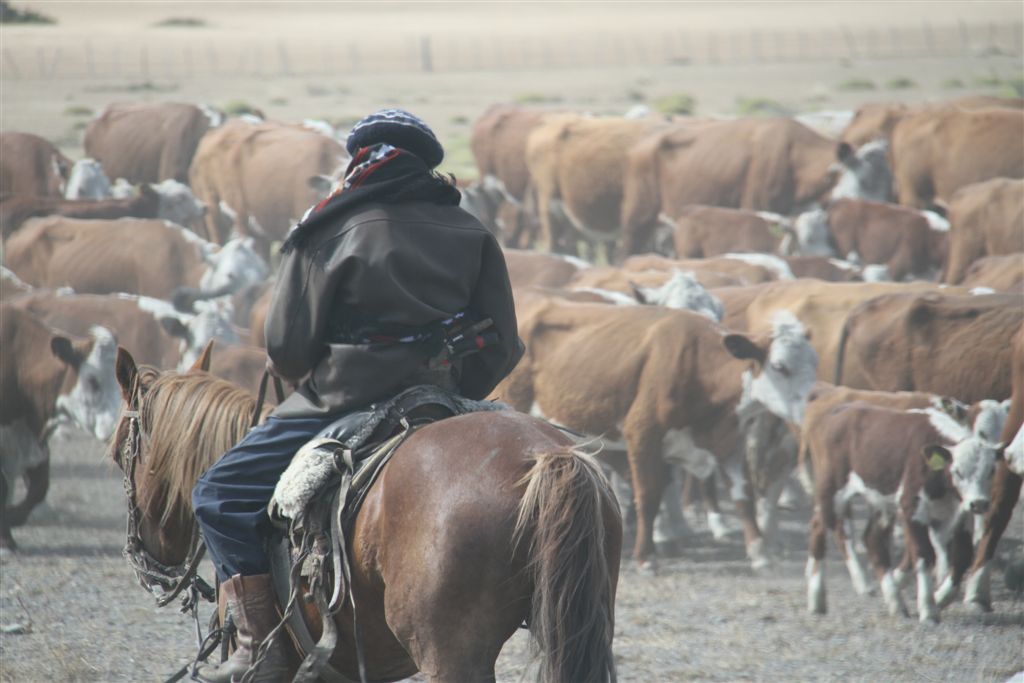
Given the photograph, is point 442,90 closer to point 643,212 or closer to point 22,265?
point 643,212

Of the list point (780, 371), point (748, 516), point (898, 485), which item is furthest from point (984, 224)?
point (898, 485)

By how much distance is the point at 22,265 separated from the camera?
14156mm

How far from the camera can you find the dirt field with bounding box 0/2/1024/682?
7215 mm

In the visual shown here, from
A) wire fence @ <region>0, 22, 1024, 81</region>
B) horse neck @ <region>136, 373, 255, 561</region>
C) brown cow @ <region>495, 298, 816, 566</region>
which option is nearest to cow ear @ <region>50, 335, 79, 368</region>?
brown cow @ <region>495, 298, 816, 566</region>

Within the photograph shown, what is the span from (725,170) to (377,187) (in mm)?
15360

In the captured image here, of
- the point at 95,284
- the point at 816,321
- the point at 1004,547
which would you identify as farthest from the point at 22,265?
the point at 1004,547

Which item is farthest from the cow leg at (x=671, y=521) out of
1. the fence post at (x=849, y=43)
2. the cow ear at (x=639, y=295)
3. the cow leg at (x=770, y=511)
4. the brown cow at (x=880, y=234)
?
the fence post at (x=849, y=43)

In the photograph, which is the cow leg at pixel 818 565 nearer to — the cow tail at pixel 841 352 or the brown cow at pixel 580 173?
the cow tail at pixel 841 352

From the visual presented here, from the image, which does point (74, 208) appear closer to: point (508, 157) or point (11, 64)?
point (11, 64)

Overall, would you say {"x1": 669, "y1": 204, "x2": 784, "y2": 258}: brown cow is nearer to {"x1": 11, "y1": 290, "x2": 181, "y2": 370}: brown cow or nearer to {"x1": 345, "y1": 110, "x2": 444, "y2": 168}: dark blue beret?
{"x1": 11, "y1": 290, "x2": 181, "y2": 370}: brown cow

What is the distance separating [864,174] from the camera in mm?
17750

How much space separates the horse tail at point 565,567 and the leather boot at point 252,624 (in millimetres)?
973

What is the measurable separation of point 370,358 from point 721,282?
1019cm

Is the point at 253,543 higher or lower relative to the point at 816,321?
higher
